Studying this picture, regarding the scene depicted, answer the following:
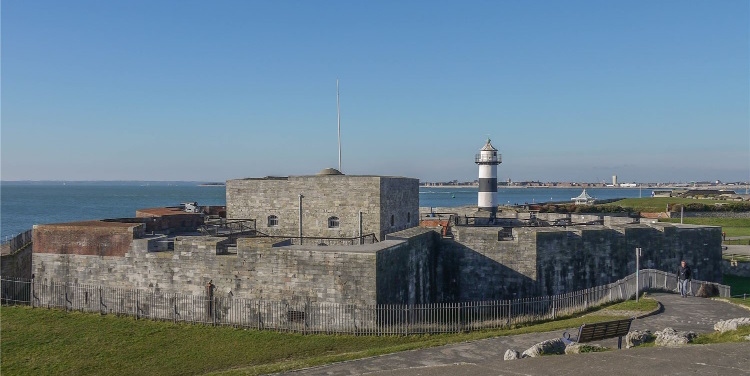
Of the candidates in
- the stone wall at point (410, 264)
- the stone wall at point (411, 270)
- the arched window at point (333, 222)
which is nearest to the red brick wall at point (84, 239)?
the stone wall at point (410, 264)

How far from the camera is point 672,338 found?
11453 millimetres

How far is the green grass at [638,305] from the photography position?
55.9 feet

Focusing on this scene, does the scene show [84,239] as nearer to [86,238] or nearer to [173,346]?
[86,238]

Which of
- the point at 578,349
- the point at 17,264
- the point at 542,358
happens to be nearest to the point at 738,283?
the point at 578,349

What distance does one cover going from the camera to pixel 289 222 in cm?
2506

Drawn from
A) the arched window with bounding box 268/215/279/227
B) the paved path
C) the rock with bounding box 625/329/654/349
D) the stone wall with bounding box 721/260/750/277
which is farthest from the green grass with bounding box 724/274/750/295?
the arched window with bounding box 268/215/279/227

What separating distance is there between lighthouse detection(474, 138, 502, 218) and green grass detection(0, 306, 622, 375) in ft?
58.9

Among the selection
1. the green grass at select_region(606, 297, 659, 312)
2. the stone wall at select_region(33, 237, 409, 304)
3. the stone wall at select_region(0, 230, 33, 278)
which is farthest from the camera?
the stone wall at select_region(0, 230, 33, 278)

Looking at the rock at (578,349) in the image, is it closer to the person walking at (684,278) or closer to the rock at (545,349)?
the rock at (545,349)

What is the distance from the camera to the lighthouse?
115ft

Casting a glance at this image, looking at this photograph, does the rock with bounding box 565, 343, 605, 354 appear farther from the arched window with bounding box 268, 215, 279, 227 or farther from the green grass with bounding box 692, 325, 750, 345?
the arched window with bounding box 268, 215, 279, 227

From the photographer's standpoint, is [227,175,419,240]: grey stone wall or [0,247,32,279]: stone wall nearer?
[227,175,419,240]: grey stone wall

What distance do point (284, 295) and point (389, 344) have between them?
15.1 ft

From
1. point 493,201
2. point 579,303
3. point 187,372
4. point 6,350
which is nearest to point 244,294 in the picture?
point 187,372
